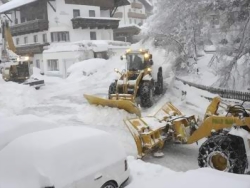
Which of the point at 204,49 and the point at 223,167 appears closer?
the point at 223,167

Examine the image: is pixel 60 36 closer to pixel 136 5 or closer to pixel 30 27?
pixel 30 27

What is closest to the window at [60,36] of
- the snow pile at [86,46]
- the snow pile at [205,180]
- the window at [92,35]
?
the snow pile at [86,46]

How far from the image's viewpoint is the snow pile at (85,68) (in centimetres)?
2617

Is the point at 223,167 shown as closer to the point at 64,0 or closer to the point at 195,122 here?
the point at 195,122

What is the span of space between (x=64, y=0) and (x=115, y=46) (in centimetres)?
824

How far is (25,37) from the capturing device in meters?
40.6

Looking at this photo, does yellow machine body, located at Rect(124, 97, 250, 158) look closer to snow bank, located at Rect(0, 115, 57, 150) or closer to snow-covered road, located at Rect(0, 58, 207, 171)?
snow-covered road, located at Rect(0, 58, 207, 171)

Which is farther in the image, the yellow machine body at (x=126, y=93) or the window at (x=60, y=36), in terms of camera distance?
the window at (x=60, y=36)

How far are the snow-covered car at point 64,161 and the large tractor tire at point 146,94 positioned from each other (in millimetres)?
7525

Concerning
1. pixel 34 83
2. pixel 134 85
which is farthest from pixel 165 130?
pixel 34 83

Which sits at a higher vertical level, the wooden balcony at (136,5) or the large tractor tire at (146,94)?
the wooden balcony at (136,5)

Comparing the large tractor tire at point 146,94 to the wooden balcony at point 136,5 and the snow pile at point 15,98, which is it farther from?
the wooden balcony at point 136,5

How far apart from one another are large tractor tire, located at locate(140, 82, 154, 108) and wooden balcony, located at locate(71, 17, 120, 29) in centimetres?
2297

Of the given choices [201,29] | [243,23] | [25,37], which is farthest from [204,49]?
[25,37]
